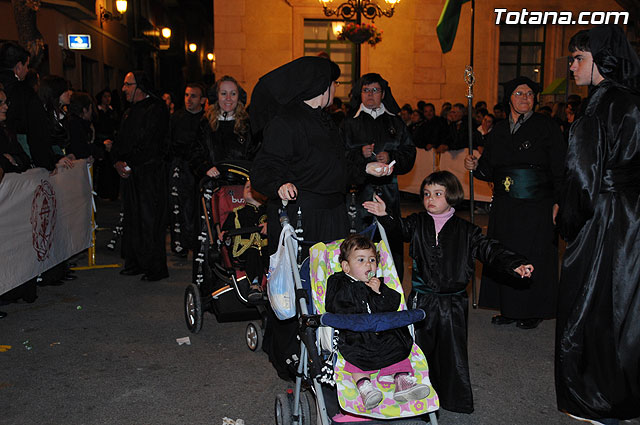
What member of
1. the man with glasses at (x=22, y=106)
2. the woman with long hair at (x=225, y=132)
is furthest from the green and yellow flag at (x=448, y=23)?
the man with glasses at (x=22, y=106)

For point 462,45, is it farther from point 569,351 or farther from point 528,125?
point 569,351

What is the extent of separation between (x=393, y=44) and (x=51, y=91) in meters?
12.3

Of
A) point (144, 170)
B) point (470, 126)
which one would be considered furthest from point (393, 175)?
point (144, 170)

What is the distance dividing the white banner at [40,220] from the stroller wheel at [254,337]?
2.62 metres

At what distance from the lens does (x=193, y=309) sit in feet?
20.4

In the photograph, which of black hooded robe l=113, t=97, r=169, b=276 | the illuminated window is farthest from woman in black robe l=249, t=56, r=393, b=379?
the illuminated window

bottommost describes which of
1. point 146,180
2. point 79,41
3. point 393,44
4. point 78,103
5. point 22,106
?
point 146,180

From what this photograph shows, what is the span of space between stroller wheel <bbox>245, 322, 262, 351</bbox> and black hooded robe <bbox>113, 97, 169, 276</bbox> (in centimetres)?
278

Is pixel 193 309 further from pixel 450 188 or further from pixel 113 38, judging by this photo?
pixel 113 38

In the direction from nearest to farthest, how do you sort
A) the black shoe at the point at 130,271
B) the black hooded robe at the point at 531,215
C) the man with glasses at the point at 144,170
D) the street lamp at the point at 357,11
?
1. the black hooded robe at the point at 531,215
2. the man with glasses at the point at 144,170
3. the black shoe at the point at 130,271
4. the street lamp at the point at 357,11

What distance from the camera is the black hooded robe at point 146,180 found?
26.2 ft

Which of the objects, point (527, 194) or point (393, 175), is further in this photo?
point (393, 175)

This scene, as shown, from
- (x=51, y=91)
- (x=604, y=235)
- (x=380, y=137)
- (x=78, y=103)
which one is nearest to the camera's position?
(x=604, y=235)

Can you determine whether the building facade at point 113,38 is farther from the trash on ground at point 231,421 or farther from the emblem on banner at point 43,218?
the trash on ground at point 231,421
